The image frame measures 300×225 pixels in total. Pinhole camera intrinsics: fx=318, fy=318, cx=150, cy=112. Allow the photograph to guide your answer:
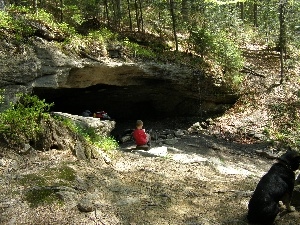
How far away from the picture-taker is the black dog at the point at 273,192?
192 inches

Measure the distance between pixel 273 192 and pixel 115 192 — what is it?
9.50 ft

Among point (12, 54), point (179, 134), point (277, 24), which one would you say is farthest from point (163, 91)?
point (277, 24)

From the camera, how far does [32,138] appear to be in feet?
23.5

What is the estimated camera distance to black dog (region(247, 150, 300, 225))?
4871 millimetres

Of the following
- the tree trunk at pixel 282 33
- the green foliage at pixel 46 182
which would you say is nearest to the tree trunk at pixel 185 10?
the tree trunk at pixel 282 33

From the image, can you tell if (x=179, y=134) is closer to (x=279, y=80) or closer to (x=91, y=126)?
(x=91, y=126)

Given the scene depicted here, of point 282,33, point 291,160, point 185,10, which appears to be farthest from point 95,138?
point 282,33

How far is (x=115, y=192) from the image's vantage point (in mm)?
6203

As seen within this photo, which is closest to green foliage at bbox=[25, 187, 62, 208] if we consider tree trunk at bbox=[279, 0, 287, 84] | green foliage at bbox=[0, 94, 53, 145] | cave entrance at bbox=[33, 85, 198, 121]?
green foliage at bbox=[0, 94, 53, 145]

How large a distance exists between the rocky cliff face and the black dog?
24.9ft

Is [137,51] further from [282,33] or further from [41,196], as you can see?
[41,196]

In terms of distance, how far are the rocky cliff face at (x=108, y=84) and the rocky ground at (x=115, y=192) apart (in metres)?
3.93

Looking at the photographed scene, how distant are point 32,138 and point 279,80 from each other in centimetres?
1478

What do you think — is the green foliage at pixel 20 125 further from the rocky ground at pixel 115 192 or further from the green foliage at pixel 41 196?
the green foliage at pixel 41 196
